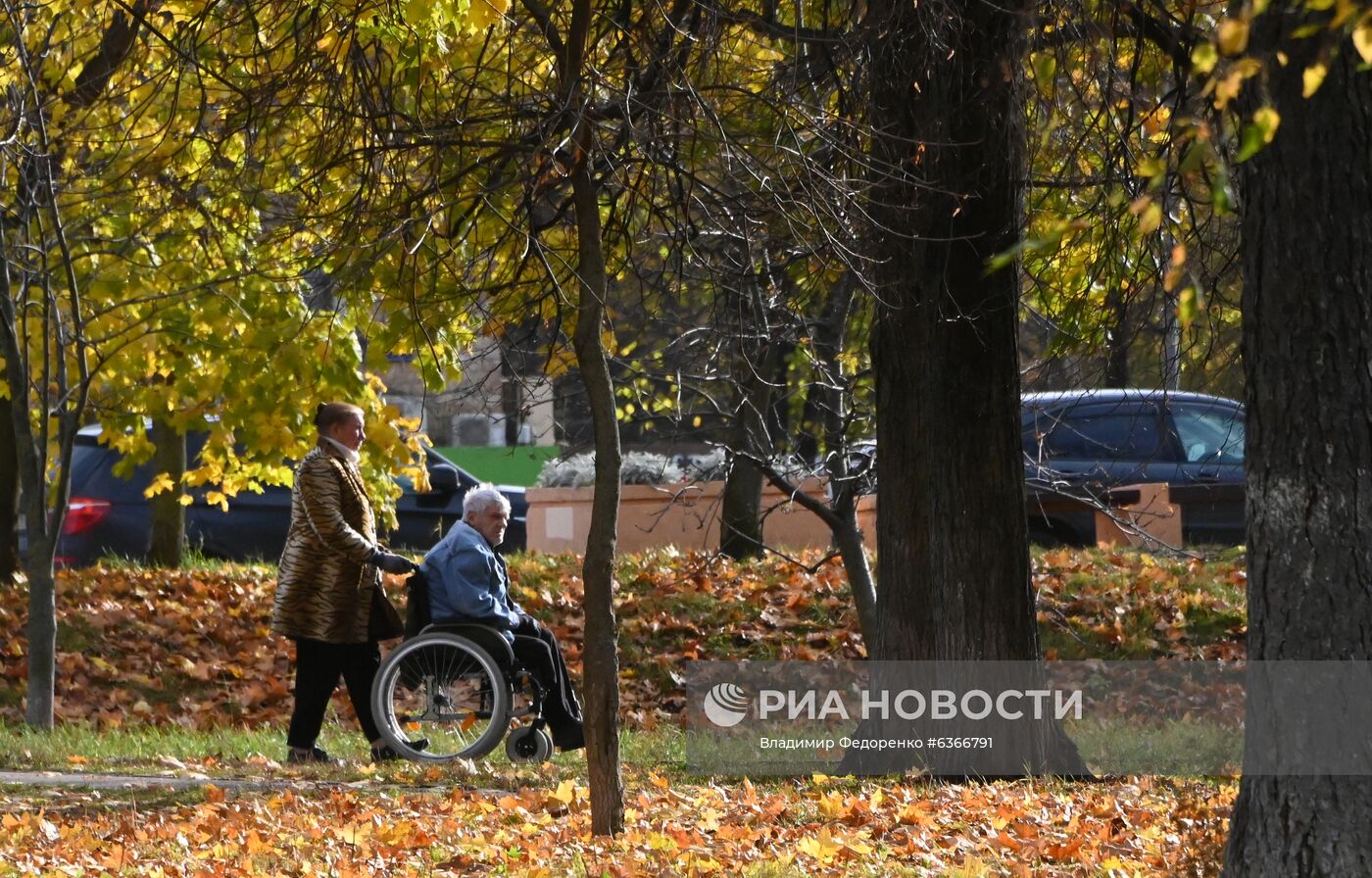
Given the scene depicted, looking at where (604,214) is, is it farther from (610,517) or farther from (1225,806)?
(1225,806)

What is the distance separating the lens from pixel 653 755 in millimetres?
9258

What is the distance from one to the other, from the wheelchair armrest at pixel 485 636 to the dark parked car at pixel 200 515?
7066mm

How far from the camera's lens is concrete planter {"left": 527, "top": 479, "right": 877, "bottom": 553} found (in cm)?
1628

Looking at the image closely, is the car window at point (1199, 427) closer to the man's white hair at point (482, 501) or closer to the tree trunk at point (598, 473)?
the man's white hair at point (482, 501)

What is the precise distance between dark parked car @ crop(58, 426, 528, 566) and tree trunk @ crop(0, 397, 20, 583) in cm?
182

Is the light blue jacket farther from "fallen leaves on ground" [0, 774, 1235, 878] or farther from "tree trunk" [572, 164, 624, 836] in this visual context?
"tree trunk" [572, 164, 624, 836]

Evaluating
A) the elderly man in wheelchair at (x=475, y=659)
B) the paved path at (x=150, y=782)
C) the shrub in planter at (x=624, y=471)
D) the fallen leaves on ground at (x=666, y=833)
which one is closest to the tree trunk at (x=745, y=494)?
the elderly man in wheelchair at (x=475, y=659)

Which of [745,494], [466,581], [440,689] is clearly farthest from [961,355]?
[745,494]

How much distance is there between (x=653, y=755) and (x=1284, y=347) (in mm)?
5382

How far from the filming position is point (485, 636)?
912 cm

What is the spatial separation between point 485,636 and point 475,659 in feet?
0.47

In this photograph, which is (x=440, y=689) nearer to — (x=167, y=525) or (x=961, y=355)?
(x=961, y=355)

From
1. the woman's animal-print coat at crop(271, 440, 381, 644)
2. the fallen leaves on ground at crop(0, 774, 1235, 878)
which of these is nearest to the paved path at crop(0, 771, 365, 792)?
the fallen leaves on ground at crop(0, 774, 1235, 878)

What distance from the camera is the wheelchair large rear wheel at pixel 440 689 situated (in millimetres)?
8852
